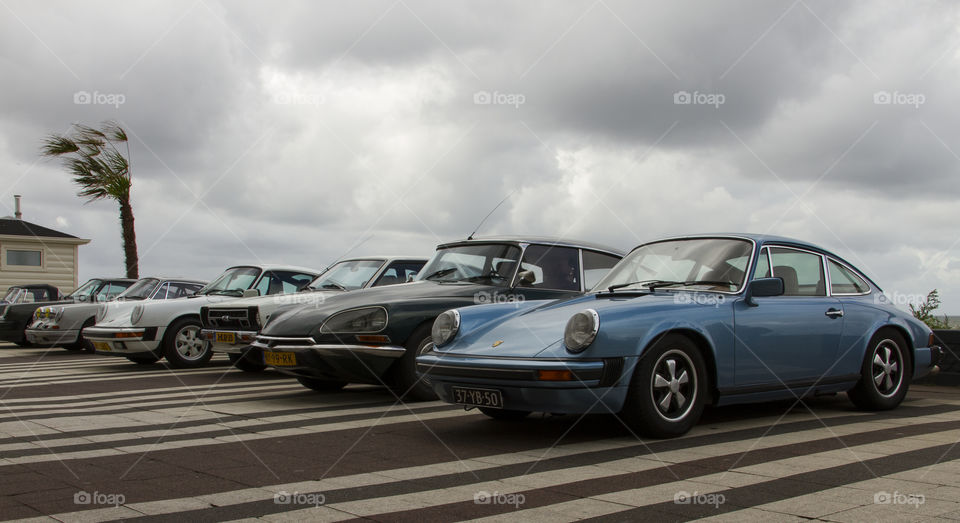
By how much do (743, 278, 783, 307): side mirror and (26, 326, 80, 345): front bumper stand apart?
47.5ft

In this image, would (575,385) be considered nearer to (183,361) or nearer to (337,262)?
(337,262)

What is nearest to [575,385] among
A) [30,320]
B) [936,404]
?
[936,404]

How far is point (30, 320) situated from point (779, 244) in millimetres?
17772

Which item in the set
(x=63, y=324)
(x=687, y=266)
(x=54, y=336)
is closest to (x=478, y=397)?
(x=687, y=266)

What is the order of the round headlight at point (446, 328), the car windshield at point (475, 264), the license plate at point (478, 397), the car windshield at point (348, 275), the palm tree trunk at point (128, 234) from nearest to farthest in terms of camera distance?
1. the license plate at point (478, 397)
2. the round headlight at point (446, 328)
3. the car windshield at point (475, 264)
4. the car windshield at point (348, 275)
5. the palm tree trunk at point (128, 234)

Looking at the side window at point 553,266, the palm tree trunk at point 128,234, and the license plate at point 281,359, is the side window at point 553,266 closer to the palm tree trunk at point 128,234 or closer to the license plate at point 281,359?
the license plate at point 281,359

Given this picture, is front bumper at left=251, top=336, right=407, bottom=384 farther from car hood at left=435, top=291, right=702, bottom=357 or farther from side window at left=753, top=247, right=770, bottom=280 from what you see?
side window at left=753, top=247, right=770, bottom=280

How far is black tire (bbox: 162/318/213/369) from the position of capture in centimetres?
1236

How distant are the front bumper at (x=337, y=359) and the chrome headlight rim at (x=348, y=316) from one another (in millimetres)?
138

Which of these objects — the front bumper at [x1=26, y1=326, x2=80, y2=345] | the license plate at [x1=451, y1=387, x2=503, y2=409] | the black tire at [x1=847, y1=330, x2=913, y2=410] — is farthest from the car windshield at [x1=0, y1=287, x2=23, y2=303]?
the black tire at [x1=847, y1=330, x2=913, y2=410]

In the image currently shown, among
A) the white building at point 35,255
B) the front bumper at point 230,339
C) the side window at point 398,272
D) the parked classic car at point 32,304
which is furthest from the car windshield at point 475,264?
the white building at point 35,255

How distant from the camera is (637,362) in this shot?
17.5 feet

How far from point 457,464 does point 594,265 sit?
4.55 m

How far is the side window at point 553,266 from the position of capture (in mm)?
8594
